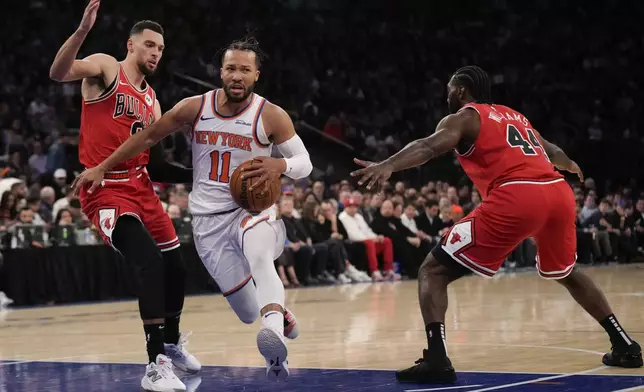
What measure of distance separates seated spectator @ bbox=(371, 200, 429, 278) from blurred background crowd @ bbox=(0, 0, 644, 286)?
0.02 metres

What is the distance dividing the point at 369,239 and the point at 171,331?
10.6 meters

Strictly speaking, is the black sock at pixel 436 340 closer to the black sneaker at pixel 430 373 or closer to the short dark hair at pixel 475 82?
the black sneaker at pixel 430 373

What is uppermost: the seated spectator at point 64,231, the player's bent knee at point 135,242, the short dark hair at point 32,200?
the player's bent knee at point 135,242

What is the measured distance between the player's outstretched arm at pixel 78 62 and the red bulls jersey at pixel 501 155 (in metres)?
2.25

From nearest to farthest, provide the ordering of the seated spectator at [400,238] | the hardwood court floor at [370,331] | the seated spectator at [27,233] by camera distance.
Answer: the hardwood court floor at [370,331] → the seated spectator at [27,233] → the seated spectator at [400,238]

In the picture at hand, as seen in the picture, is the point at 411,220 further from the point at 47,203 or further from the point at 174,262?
the point at 174,262

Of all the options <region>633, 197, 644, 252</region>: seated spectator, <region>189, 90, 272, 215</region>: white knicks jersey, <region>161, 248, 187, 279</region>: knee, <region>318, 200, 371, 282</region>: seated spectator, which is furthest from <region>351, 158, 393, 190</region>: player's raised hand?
<region>633, 197, 644, 252</region>: seated spectator

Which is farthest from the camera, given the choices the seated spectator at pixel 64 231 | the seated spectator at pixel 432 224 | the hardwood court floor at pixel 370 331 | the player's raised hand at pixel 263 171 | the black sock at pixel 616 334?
the seated spectator at pixel 432 224

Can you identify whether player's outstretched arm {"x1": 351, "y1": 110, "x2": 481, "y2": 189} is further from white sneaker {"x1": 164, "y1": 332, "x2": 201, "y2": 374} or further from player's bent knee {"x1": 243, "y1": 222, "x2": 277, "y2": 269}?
white sneaker {"x1": 164, "y1": 332, "x2": 201, "y2": 374}

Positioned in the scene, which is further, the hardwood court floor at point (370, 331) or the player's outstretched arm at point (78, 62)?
the hardwood court floor at point (370, 331)

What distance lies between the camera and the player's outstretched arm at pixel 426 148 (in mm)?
5926

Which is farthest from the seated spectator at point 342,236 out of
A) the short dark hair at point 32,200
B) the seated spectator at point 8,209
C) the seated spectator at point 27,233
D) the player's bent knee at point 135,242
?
the player's bent knee at point 135,242

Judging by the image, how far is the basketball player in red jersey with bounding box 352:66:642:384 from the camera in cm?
654

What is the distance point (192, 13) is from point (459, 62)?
24.6ft
